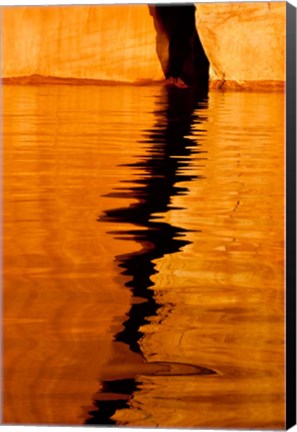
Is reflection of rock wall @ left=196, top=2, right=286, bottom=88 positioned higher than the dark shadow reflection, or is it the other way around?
reflection of rock wall @ left=196, top=2, right=286, bottom=88

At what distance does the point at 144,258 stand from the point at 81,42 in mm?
855

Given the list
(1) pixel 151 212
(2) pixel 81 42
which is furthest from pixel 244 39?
(1) pixel 151 212

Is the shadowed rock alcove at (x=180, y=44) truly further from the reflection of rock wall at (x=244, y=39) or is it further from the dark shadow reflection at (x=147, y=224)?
the dark shadow reflection at (x=147, y=224)

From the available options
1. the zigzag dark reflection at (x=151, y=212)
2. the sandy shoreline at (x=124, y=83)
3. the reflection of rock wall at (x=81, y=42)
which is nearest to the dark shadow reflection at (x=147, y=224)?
the zigzag dark reflection at (x=151, y=212)

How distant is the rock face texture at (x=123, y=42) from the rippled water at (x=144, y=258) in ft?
0.29

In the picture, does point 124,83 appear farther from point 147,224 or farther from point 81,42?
point 147,224

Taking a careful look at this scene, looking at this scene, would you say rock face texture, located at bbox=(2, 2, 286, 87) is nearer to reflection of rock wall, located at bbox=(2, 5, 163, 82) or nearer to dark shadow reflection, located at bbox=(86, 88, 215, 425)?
reflection of rock wall, located at bbox=(2, 5, 163, 82)

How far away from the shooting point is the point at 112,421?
4703 mm

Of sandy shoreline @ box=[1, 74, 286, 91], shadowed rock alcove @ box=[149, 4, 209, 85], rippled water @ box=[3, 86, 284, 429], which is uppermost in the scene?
shadowed rock alcove @ box=[149, 4, 209, 85]

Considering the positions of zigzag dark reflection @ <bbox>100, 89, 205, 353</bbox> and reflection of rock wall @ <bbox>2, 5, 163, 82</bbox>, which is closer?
zigzag dark reflection @ <bbox>100, 89, 205, 353</bbox>

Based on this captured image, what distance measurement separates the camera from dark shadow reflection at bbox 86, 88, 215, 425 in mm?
4668

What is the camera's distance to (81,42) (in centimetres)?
481

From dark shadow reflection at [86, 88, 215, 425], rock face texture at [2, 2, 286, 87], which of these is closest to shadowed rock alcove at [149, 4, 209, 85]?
rock face texture at [2, 2, 286, 87]

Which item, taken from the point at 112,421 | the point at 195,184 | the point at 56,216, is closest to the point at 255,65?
the point at 195,184
